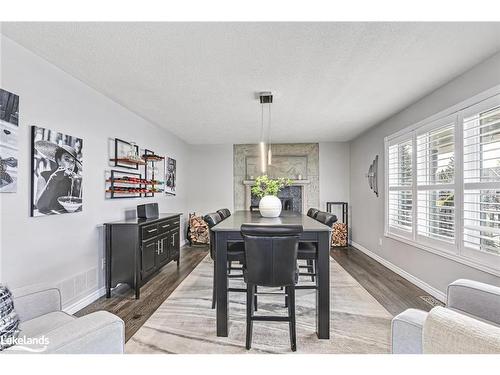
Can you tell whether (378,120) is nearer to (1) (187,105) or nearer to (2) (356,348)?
(1) (187,105)

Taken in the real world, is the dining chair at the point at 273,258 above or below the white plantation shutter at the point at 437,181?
below

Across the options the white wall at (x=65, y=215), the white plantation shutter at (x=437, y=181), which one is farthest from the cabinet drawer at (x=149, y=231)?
the white plantation shutter at (x=437, y=181)

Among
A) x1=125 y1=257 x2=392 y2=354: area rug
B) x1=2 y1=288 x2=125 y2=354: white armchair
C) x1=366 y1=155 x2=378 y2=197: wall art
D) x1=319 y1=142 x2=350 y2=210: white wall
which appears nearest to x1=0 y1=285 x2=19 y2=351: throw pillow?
x1=2 y1=288 x2=125 y2=354: white armchair

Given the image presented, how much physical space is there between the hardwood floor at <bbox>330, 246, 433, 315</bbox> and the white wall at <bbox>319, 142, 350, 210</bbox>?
6.23 feet

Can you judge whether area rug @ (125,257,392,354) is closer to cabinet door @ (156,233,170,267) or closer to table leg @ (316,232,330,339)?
table leg @ (316,232,330,339)

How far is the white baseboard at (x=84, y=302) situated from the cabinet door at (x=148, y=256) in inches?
19.6

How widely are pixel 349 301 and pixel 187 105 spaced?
311 centimetres

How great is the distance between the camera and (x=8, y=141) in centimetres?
208

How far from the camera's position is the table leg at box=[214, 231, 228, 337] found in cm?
228

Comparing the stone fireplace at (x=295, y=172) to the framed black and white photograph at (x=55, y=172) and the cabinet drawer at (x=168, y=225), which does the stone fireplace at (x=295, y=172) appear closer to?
the cabinet drawer at (x=168, y=225)

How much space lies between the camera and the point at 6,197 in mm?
2090

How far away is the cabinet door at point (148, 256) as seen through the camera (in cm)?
329

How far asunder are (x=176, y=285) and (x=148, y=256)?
53 cm

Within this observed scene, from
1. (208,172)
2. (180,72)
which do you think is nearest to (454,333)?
(180,72)
